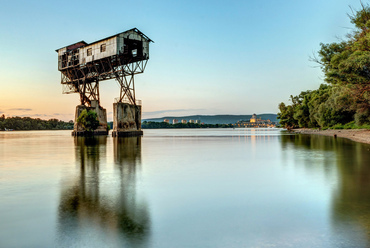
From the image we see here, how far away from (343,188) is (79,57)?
51191mm

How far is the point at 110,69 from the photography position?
46.9 m

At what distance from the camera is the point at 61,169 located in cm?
1164

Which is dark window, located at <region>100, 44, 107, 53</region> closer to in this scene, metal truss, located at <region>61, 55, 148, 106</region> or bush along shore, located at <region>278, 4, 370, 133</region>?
metal truss, located at <region>61, 55, 148, 106</region>

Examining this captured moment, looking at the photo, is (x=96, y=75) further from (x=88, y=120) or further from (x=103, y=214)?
(x=103, y=214)

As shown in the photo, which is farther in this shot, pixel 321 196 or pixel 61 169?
pixel 61 169

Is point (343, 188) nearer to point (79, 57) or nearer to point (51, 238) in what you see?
point (51, 238)

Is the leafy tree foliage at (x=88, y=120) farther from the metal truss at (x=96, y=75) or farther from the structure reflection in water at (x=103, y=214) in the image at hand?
the structure reflection in water at (x=103, y=214)

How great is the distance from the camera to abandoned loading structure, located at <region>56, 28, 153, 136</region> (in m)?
43.8

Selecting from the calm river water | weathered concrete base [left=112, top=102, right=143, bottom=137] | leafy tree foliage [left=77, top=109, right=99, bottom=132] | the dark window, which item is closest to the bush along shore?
the calm river water

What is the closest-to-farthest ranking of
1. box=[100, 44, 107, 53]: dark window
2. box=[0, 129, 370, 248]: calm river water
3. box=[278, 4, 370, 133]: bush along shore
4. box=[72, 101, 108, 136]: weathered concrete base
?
box=[0, 129, 370, 248]: calm river water
box=[278, 4, 370, 133]: bush along shore
box=[100, 44, 107, 53]: dark window
box=[72, 101, 108, 136]: weathered concrete base

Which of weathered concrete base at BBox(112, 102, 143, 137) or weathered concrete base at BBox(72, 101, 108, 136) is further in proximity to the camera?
weathered concrete base at BBox(72, 101, 108, 136)

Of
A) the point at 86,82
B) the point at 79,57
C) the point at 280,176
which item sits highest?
the point at 79,57

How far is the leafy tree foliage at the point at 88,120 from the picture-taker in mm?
47594

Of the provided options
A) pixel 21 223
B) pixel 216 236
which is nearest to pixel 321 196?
pixel 216 236
